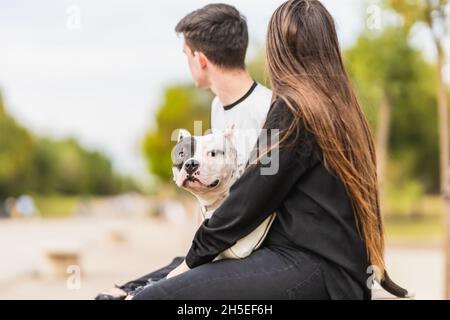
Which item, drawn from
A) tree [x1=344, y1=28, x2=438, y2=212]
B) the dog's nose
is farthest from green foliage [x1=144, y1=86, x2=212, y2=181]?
the dog's nose

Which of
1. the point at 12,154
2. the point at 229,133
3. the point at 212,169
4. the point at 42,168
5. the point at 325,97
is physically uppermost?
the point at 325,97

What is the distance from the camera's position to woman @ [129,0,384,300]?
2.72 meters

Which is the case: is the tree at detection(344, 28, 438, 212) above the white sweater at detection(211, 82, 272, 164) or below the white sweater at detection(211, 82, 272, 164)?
above

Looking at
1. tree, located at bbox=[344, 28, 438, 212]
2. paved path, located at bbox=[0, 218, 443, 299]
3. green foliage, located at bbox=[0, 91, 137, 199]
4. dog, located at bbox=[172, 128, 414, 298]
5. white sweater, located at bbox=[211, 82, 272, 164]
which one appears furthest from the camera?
green foliage, located at bbox=[0, 91, 137, 199]

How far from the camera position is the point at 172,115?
53188 mm

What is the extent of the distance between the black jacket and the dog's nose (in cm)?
23

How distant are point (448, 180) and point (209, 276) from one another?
5683mm

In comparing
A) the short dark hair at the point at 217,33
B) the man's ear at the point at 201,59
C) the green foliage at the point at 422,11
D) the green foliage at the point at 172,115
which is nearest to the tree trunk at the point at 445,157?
the green foliage at the point at 422,11

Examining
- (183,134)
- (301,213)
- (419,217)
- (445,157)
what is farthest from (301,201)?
(419,217)

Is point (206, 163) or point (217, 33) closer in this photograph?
point (206, 163)

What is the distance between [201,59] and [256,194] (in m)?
0.74

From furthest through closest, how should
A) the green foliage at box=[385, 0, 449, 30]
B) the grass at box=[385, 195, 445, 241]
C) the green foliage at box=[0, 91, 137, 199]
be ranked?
the green foliage at box=[0, 91, 137, 199], the grass at box=[385, 195, 445, 241], the green foliage at box=[385, 0, 449, 30]

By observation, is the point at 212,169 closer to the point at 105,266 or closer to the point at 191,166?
the point at 191,166

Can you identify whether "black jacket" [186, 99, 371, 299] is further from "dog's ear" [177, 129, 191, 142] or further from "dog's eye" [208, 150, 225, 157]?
"dog's ear" [177, 129, 191, 142]
